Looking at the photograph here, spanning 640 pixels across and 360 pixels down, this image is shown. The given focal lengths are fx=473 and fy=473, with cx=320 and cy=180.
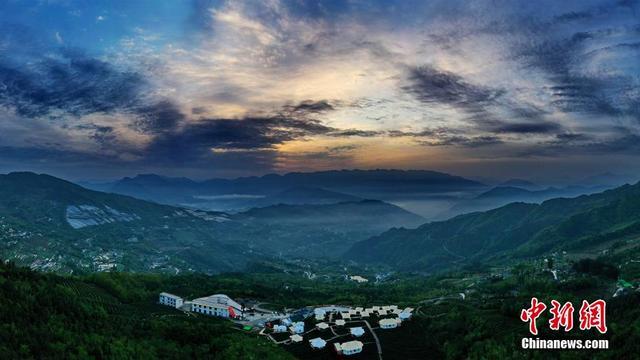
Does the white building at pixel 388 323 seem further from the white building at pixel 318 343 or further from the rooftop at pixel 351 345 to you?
the white building at pixel 318 343

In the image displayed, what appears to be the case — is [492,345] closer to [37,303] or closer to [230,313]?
[230,313]

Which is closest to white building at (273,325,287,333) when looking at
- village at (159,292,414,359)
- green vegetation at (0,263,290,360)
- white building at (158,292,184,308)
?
village at (159,292,414,359)

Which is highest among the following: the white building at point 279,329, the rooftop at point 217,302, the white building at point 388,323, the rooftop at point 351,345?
the rooftop at point 217,302

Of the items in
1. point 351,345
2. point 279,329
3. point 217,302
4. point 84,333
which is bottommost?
point 279,329

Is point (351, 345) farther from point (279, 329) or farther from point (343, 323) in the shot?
point (279, 329)

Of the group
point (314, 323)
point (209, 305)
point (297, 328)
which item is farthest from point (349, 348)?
point (209, 305)

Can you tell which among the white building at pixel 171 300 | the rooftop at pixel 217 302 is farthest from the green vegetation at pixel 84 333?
the white building at pixel 171 300

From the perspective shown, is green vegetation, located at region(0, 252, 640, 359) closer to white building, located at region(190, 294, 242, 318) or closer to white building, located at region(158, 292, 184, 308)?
white building, located at region(158, 292, 184, 308)

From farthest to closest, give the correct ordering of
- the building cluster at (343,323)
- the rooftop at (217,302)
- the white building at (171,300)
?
the white building at (171,300) → the rooftop at (217,302) → the building cluster at (343,323)
